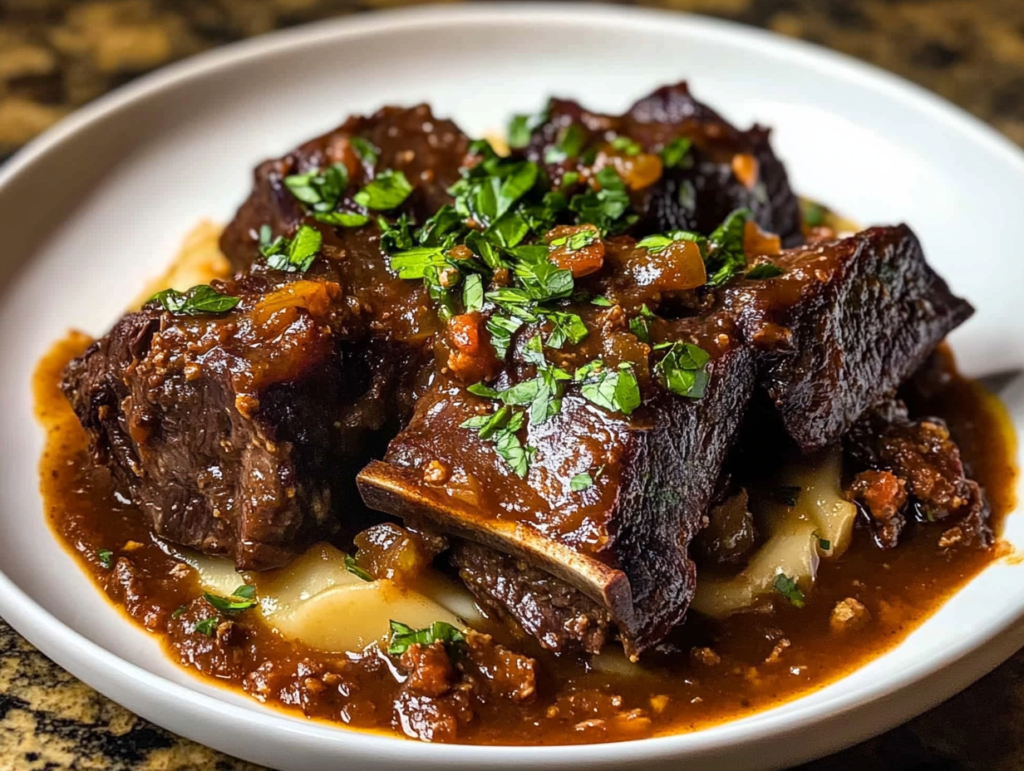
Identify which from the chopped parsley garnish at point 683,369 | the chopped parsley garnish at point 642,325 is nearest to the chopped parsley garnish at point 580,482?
the chopped parsley garnish at point 683,369

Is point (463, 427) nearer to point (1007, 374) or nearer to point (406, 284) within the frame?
point (406, 284)

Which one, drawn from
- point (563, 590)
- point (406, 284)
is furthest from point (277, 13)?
point (563, 590)

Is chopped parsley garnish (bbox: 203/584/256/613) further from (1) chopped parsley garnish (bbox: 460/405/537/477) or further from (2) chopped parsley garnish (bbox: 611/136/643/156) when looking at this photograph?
(2) chopped parsley garnish (bbox: 611/136/643/156)

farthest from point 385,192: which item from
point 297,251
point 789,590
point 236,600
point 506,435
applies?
point 789,590

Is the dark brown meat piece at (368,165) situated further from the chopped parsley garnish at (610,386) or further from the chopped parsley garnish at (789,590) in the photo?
the chopped parsley garnish at (789,590)

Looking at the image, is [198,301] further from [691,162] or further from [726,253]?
[691,162]

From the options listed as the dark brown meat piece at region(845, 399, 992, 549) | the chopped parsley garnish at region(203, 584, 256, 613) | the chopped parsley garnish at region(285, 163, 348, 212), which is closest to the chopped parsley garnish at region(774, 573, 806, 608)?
the dark brown meat piece at region(845, 399, 992, 549)
